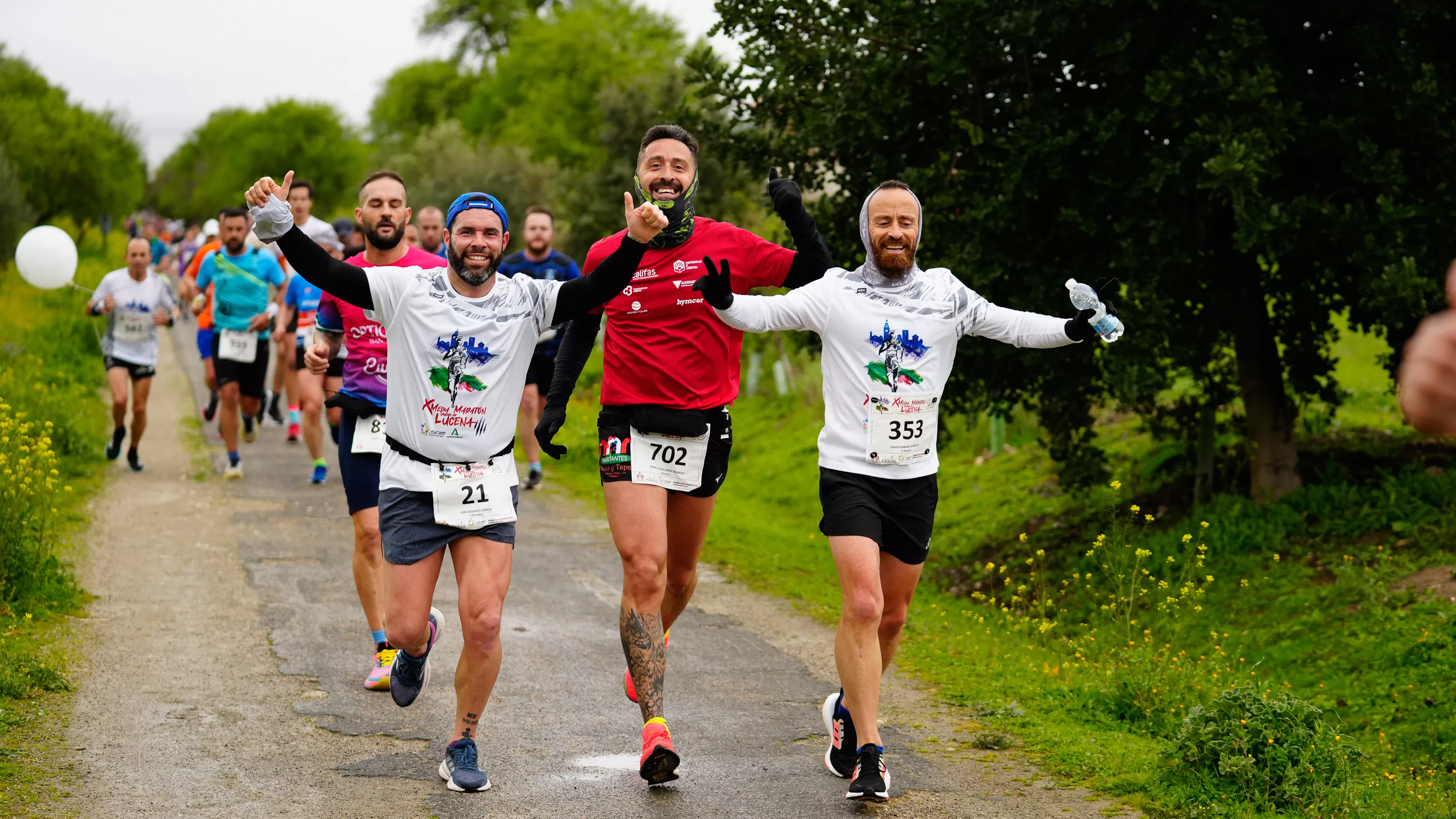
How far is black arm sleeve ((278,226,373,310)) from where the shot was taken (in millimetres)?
5293

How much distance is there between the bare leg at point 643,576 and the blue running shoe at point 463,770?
699mm

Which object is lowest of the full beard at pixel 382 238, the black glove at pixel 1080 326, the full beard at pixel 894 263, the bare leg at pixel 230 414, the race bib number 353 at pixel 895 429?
the bare leg at pixel 230 414

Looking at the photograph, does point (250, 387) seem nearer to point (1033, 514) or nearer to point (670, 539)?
point (1033, 514)

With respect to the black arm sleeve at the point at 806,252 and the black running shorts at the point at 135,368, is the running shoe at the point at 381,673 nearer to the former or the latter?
the black arm sleeve at the point at 806,252

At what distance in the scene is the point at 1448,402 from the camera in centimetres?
202

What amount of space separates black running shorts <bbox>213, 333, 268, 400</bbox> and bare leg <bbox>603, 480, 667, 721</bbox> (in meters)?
8.34

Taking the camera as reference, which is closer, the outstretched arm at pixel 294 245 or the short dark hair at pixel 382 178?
the outstretched arm at pixel 294 245

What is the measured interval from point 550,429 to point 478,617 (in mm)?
893

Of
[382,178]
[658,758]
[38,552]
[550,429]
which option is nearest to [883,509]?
[658,758]

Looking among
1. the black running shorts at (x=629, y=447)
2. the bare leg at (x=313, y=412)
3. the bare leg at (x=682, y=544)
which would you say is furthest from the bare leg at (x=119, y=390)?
the black running shorts at (x=629, y=447)

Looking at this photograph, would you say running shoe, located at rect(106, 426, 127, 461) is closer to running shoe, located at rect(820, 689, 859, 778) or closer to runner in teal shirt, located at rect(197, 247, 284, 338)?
runner in teal shirt, located at rect(197, 247, 284, 338)

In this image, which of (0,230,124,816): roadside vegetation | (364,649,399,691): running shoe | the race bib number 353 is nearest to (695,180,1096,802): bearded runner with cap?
the race bib number 353

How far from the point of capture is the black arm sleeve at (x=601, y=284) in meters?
5.71

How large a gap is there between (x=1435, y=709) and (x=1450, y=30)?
4.66 meters
